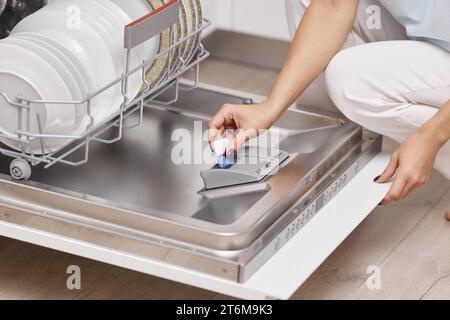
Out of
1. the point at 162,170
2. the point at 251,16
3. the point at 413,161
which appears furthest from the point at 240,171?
the point at 251,16

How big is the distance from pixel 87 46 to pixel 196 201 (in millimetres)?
271

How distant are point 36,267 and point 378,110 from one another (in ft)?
1.95

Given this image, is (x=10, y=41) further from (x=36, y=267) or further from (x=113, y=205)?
(x=36, y=267)

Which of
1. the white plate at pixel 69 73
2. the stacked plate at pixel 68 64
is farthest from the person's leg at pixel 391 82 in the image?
the white plate at pixel 69 73

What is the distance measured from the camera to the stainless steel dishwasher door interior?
1468 millimetres

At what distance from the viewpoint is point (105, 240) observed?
139 cm

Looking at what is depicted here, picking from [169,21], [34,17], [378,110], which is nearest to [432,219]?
[378,110]

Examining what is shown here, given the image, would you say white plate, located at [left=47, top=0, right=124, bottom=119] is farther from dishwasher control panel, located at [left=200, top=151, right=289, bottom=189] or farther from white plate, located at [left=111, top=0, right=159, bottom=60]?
dishwasher control panel, located at [left=200, top=151, right=289, bottom=189]

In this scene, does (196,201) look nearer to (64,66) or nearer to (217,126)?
(217,126)

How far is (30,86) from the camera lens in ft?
4.65

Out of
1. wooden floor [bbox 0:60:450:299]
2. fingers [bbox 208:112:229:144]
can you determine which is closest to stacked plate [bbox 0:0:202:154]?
fingers [bbox 208:112:229:144]

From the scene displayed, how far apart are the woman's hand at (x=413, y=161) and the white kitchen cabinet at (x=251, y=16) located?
93cm

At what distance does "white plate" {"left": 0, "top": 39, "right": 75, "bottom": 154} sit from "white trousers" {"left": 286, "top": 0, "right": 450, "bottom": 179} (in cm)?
46

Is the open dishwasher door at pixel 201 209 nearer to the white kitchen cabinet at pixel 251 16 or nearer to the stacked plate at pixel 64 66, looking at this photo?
the stacked plate at pixel 64 66
